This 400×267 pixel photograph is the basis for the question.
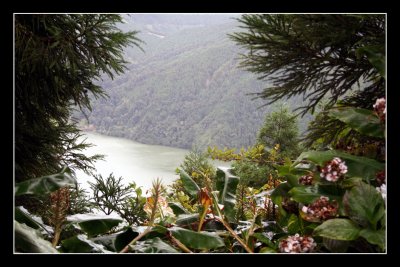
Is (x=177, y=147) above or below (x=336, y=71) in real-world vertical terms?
below

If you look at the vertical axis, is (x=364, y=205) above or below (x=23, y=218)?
above

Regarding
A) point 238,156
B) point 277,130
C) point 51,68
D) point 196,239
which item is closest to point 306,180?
point 196,239

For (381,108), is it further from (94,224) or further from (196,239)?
(94,224)

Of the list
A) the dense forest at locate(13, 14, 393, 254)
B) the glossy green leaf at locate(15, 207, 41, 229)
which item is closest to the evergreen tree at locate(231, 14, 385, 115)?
the dense forest at locate(13, 14, 393, 254)

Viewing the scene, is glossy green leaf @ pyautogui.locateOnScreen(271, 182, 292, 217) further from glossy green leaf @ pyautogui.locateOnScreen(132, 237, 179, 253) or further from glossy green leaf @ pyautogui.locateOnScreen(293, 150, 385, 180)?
glossy green leaf @ pyautogui.locateOnScreen(132, 237, 179, 253)
